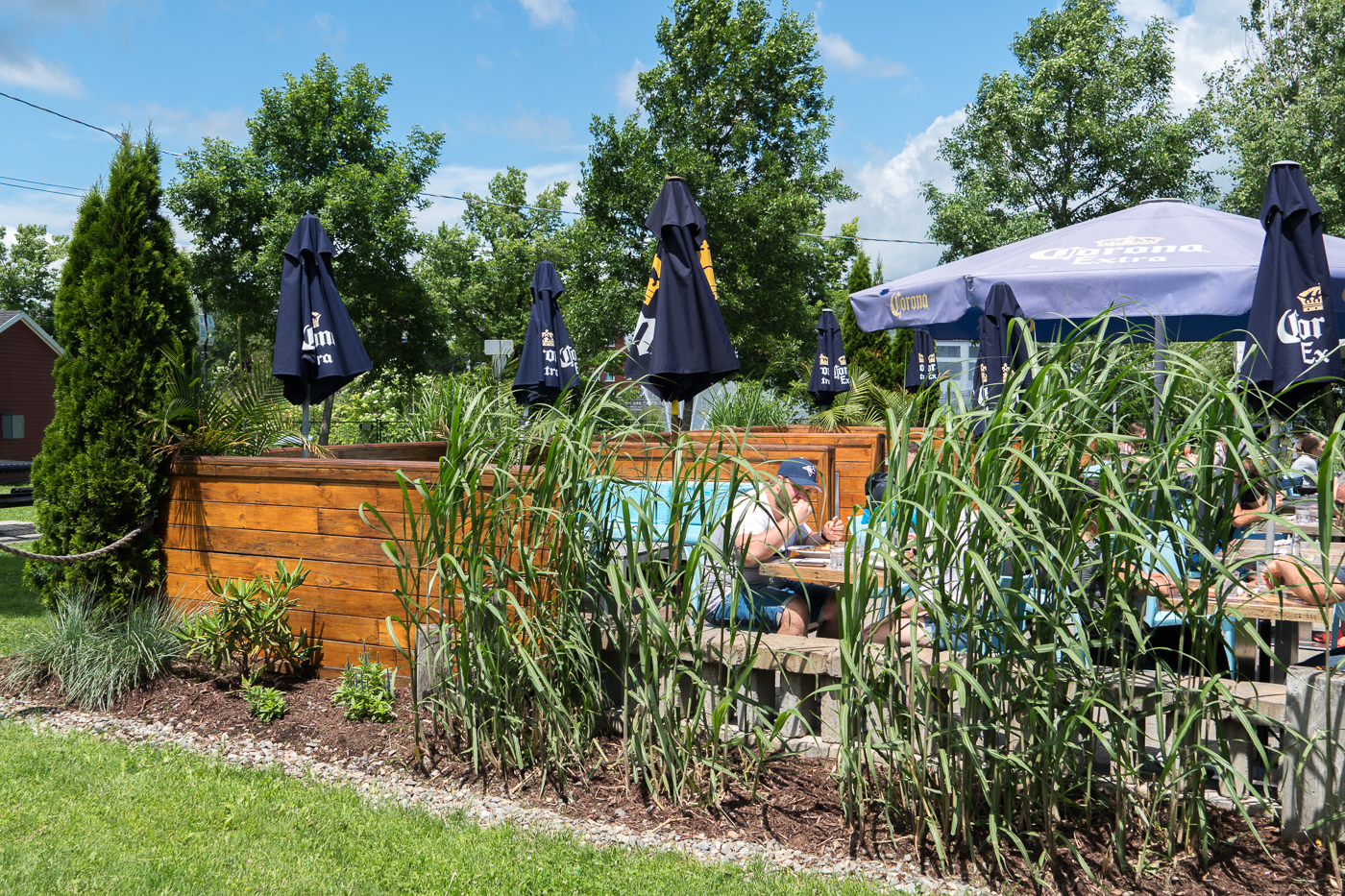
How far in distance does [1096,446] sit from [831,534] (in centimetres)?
201

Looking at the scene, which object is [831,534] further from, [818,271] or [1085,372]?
[818,271]

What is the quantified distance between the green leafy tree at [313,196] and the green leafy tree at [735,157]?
3998 mm

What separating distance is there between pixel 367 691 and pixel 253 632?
73 cm

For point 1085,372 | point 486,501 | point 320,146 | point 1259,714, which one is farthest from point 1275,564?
point 320,146

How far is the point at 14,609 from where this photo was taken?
19.3ft

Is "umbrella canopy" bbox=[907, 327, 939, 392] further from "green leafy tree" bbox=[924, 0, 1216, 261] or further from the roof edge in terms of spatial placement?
the roof edge

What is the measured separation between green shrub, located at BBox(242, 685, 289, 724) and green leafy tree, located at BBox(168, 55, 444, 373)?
14.2 m

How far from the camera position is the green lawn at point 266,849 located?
2365 mm

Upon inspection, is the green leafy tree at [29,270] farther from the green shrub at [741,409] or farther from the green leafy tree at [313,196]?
the green shrub at [741,409]

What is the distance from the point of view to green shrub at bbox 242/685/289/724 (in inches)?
143

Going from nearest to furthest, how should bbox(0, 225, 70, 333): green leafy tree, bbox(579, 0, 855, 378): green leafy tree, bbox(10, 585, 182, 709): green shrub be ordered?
1. bbox(10, 585, 182, 709): green shrub
2. bbox(579, 0, 855, 378): green leafy tree
3. bbox(0, 225, 70, 333): green leafy tree

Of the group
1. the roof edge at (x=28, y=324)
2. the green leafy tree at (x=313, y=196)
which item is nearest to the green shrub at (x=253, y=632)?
the green leafy tree at (x=313, y=196)

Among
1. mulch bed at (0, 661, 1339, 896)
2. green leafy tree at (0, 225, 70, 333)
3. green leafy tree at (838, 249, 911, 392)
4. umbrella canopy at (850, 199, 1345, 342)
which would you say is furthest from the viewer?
green leafy tree at (0, 225, 70, 333)

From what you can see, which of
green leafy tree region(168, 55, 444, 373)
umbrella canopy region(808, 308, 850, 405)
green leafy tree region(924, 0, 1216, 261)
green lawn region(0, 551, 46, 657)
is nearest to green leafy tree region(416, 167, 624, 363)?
green leafy tree region(168, 55, 444, 373)
